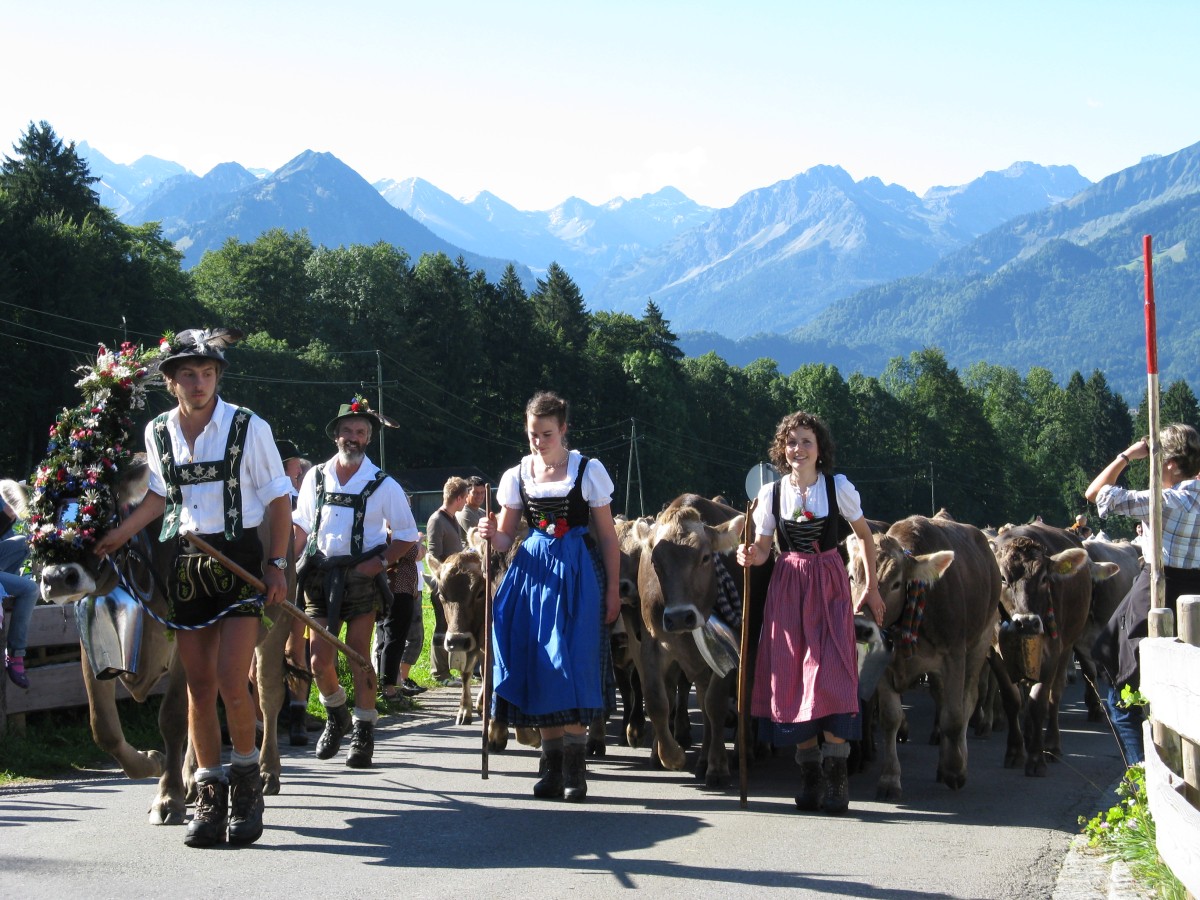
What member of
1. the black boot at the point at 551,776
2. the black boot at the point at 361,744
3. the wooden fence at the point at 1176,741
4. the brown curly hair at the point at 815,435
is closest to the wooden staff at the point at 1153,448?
the wooden fence at the point at 1176,741

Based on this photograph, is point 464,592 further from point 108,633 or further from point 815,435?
point 108,633

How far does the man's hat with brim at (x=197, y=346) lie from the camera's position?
6.70 meters

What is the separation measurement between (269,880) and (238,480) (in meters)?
1.82

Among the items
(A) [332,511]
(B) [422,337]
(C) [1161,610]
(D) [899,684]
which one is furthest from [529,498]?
(B) [422,337]

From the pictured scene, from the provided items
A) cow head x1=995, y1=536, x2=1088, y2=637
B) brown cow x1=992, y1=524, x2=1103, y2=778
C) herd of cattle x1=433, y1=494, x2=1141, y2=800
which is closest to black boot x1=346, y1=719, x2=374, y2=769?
herd of cattle x1=433, y1=494, x2=1141, y2=800

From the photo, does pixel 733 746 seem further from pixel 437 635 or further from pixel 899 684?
pixel 437 635

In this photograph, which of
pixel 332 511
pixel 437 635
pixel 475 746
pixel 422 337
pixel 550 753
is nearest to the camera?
pixel 550 753

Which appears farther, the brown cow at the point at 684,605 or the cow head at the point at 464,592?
the cow head at the point at 464,592

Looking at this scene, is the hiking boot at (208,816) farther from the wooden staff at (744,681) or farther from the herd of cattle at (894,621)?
the wooden staff at (744,681)

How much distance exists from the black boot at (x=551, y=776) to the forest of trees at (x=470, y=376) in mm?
34649

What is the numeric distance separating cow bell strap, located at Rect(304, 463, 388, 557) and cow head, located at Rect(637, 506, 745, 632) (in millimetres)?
1874

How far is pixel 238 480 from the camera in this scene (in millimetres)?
6695

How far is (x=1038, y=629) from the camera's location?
34.2ft

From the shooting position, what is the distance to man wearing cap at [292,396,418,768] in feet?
29.9
